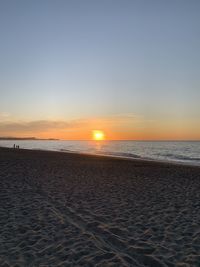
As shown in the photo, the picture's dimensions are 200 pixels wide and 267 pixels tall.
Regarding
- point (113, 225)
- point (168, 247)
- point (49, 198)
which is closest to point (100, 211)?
point (113, 225)

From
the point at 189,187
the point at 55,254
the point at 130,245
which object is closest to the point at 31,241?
the point at 55,254

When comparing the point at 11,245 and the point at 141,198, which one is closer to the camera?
the point at 11,245

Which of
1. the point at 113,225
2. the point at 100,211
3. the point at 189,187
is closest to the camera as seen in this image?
the point at 113,225

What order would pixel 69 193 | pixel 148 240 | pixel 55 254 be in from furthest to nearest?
pixel 69 193
pixel 148 240
pixel 55 254

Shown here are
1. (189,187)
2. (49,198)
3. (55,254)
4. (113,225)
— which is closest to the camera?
(55,254)

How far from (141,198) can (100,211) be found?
10.4ft

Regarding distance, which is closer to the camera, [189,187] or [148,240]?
[148,240]

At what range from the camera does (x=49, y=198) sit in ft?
42.0

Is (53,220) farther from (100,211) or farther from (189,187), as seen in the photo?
(189,187)

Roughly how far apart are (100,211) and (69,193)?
12.0 feet

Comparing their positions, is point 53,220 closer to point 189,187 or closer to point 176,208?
point 176,208

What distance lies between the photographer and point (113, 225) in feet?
30.1

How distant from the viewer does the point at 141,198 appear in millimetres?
13344

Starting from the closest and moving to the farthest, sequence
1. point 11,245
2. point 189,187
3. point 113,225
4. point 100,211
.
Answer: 1. point 11,245
2. point 113,225
3. point 100,211
4. point 189,187
